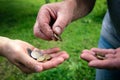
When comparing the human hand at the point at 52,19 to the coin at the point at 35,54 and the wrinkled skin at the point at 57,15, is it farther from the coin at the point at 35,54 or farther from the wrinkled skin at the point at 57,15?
the coin at the point at 35,54

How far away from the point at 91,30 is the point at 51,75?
1.89 meters

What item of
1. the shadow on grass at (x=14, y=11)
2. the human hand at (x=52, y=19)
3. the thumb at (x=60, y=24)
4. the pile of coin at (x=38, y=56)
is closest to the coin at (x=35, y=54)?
the pile of coin at (x=38, y=56)

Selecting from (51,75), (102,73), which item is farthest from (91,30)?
(102,73)

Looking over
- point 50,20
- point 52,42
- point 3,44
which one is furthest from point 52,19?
point 52,42

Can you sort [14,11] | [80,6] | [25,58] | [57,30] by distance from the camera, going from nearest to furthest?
[25,58] → [57,30] → [80,6] → [14,11]

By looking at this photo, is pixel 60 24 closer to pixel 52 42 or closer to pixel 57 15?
pixel 57 15

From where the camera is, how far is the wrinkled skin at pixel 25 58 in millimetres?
1828

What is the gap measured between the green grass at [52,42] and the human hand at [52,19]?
1.79 m

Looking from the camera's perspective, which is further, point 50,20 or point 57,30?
point 50,20

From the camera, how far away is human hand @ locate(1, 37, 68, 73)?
1828mm

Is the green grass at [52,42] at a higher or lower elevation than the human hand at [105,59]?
lower

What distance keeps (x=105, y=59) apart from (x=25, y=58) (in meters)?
0.53

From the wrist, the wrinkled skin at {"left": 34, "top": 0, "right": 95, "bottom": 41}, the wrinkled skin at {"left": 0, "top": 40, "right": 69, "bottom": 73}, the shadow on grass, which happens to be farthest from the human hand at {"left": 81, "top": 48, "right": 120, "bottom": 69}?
the shadow on grass

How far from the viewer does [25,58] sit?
1.86 m
